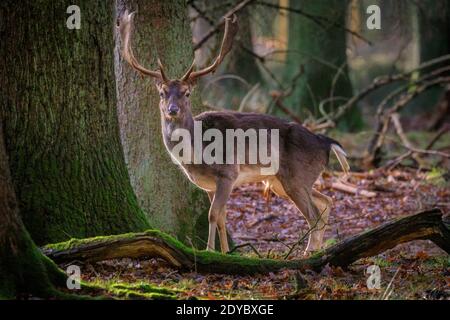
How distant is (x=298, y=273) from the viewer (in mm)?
5852

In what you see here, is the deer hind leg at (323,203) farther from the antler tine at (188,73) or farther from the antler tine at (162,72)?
the antler tine at (162,72)

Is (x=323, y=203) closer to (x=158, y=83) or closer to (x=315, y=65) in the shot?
(x=158, y=83)

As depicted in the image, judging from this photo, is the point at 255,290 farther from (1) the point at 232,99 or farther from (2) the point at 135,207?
(1) the point at 232,99

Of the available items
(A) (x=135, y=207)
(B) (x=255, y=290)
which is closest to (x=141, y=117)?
(A) (x=135, y=207)

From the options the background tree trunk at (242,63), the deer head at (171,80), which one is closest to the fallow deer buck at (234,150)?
the deer head at (171,80)

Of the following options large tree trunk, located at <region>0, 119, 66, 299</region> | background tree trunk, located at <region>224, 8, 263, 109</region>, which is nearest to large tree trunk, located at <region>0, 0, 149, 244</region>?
large tree trunk, located at <region>0, 119, 66, 299</region>

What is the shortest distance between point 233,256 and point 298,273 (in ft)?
3.05

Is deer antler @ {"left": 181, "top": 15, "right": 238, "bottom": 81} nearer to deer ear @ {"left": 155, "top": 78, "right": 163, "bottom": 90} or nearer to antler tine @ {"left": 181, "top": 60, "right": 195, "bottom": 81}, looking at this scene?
antler tine @ {"left": 181, "top": 60, "right": 195, "bottom": 81}

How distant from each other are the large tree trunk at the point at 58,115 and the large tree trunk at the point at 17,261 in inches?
37.1

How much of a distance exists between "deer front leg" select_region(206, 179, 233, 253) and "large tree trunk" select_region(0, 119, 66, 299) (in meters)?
3.03

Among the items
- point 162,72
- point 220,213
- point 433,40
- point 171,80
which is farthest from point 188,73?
point 433,40

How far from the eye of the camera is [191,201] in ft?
29.1

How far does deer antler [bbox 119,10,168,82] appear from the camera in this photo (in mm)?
8039

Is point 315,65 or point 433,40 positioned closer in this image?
point 315,65
